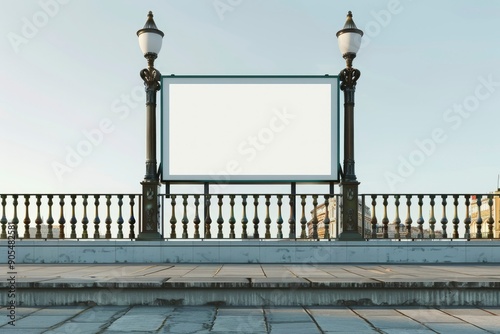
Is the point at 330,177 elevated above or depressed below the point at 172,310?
above

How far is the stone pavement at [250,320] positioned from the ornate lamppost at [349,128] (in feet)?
12.2

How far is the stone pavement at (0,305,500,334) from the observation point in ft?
13.4

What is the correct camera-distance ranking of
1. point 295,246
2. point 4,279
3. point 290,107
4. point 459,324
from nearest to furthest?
point 459,324 < point 4,279 < point 295,246 < point 290,107

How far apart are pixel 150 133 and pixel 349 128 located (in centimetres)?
386

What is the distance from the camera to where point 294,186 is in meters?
9.17

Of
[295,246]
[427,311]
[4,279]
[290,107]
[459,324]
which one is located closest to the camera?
[459,324]

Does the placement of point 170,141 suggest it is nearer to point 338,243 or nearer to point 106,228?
point 106,228

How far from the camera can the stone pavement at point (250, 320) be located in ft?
13.4

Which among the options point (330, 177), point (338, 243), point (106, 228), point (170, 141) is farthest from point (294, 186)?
point (106, 228)

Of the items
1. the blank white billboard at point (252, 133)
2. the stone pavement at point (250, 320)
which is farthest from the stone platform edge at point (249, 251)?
the stone pavement at point (250, 320)

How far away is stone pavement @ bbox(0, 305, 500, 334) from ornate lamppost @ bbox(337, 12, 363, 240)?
3.73m

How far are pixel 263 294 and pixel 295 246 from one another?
3515mm

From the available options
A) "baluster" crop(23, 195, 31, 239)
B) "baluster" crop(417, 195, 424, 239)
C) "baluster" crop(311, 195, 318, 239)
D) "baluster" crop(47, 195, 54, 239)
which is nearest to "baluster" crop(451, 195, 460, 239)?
"baluster" crop(417, 195, 424, 239)

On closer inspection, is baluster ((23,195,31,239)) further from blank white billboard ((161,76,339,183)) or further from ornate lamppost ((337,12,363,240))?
ornate lamppost ((337,12,363,240))
